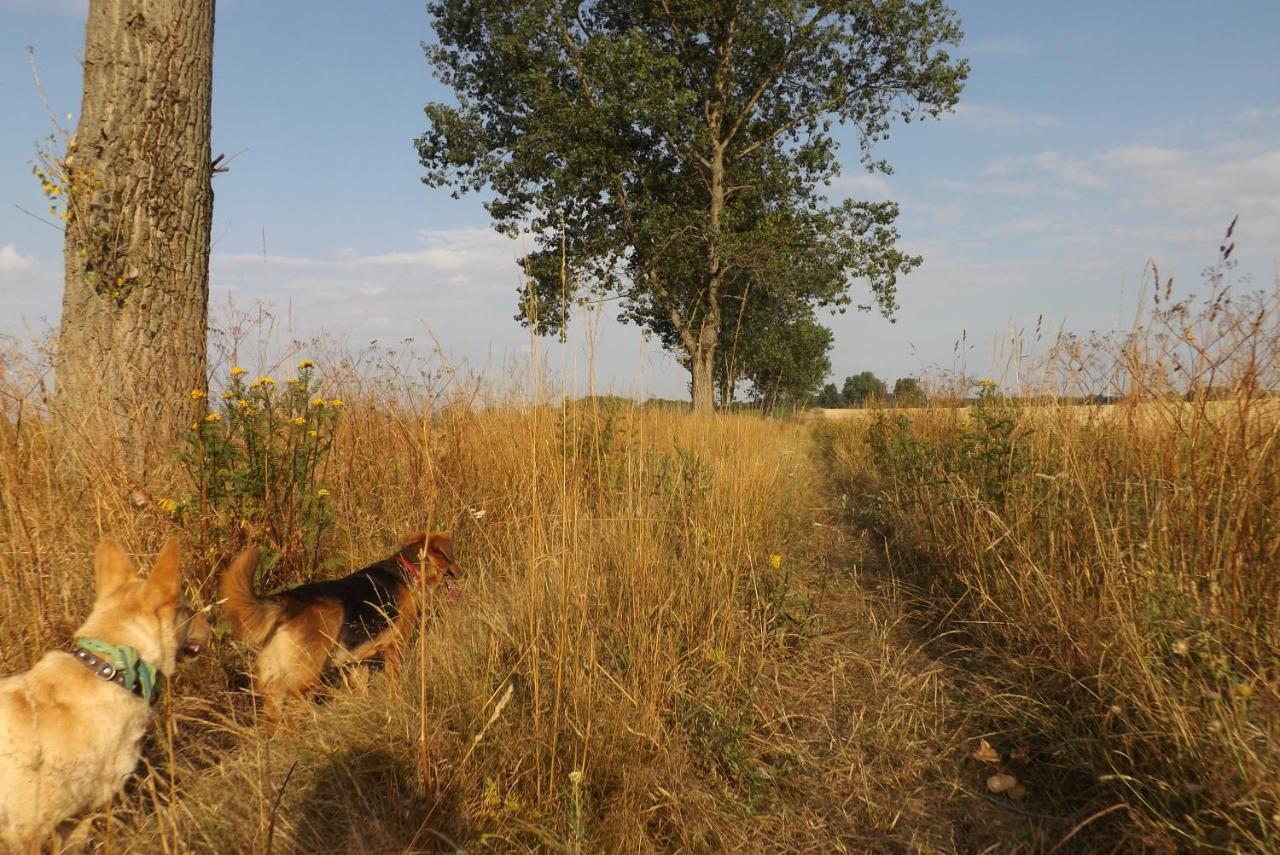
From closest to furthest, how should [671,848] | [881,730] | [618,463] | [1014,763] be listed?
1. [671,848]
2. [1014,763]
3. [881,730]
4. [618,463]

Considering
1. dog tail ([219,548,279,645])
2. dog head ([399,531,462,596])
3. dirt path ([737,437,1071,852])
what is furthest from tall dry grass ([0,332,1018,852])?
dog tail ([219,548,279,645])

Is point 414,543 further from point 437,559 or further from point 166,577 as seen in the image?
point 166,577

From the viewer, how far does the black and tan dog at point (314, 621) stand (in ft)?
6.98

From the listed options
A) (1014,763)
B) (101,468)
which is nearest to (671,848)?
(1014,763)

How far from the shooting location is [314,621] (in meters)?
2.27

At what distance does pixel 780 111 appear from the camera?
1529 centimetres

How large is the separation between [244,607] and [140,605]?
0.31m

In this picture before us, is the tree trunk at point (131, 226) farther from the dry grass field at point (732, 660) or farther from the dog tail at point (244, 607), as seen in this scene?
the dog tail at point (244, 607)

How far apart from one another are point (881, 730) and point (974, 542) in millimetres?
1501

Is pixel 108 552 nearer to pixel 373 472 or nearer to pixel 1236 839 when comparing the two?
pixel 373 472

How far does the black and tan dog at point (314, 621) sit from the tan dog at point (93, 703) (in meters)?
0.18

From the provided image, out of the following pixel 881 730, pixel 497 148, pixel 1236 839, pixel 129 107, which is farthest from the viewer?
pixel 497 148

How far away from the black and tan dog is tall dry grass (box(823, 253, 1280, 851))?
2079 mm

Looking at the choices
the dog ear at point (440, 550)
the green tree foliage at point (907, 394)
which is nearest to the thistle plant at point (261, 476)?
the dog ear at point (440, 550)
